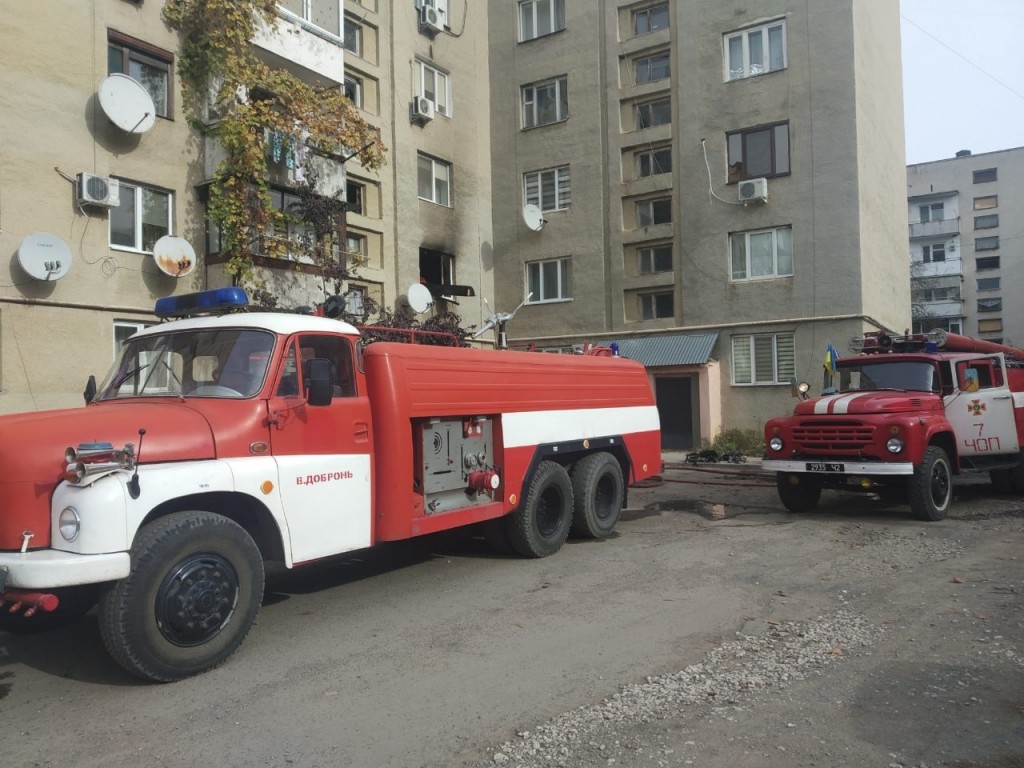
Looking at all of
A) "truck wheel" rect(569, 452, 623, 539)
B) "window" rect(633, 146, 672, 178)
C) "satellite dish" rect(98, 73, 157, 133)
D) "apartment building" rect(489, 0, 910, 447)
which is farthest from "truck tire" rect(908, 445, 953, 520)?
"window" rect(633, 146, 672, 178)

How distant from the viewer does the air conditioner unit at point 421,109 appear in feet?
74.5

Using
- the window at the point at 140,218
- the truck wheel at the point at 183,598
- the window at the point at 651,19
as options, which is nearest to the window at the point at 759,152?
the window at the point at 651,19

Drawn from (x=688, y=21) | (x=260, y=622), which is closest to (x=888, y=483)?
(x=260, y=622)

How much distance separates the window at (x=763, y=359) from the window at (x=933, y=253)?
1818 inches

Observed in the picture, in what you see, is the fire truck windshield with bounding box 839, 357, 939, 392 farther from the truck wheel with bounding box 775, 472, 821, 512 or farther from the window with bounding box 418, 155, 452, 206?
the window with bounding box 418, 155, 452, 206

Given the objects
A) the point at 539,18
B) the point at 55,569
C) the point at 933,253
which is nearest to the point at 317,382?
the point at 55,569

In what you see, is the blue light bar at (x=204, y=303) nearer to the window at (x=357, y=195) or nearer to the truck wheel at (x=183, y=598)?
the truck wheel at (x=183, y=598)

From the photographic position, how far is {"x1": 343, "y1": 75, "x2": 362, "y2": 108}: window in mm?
21734

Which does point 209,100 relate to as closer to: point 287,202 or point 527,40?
point 287,202

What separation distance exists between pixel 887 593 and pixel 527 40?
2544 cm

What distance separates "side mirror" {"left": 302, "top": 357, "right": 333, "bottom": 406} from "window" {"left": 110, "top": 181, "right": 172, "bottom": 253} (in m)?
10.8

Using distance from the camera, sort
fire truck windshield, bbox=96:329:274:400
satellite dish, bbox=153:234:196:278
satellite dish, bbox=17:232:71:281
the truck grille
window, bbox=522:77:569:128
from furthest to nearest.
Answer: window, bbox=522:77:569:128
satellite dish, bbox=153:234:196:278
satellite dish, bbox=17:232:71:281
the truck grille
fire truck windshield, bbox=96:329:274:400

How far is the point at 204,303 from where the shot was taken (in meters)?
6.62

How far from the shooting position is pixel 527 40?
28125 millimetres
